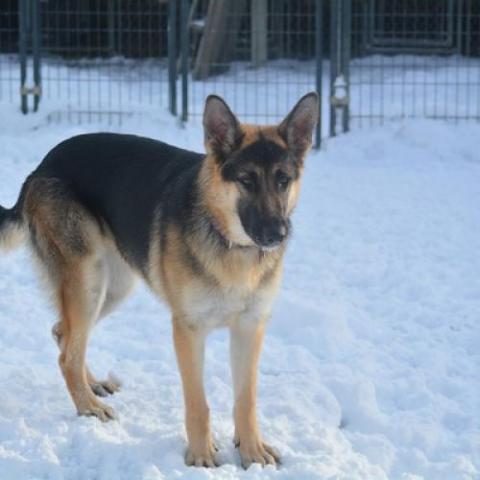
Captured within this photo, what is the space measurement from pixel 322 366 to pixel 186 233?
160 centimetres

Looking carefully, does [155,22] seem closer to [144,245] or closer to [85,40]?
[85,40]

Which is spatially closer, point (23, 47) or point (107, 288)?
point (107, 288)

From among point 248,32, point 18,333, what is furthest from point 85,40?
point 18,333

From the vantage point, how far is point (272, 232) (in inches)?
180

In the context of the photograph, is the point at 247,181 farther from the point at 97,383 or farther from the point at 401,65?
the point at 401,65

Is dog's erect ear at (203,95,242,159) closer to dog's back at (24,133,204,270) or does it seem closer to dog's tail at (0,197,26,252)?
dog's back at (24,133,204,270)

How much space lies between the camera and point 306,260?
324 inches

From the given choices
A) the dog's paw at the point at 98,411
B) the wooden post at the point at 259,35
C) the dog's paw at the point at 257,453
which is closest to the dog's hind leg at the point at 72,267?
the dog's paw at the point at 98,411

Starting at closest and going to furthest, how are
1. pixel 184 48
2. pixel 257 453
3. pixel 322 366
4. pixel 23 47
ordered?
pixel 257 453 < pixel 322 366 < pixel 184 48 < pixel 23 47

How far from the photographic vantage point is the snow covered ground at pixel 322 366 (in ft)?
15.6

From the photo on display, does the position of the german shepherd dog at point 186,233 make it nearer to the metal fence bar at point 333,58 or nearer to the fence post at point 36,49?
the metal fence bar at point 333,58

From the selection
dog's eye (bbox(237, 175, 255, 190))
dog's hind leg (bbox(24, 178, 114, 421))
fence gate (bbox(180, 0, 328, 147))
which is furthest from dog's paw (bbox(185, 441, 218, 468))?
fence gate (bbox(180, 0, 328, 147))

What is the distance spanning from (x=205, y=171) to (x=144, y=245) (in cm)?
53

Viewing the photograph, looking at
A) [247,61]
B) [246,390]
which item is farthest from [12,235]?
[247,61]
